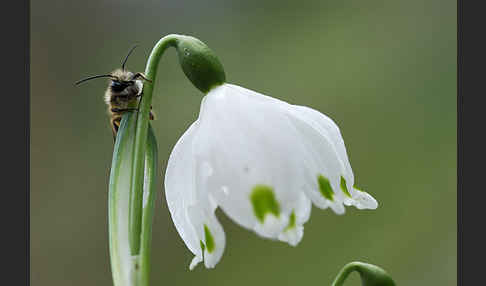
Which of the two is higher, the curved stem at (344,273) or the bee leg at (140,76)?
the bee leg at (140,76)

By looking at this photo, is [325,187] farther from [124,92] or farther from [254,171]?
[124,92]

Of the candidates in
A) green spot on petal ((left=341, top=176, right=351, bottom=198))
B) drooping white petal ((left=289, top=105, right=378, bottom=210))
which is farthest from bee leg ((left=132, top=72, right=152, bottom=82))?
green spot on petal ((left=341, top=176, right=351, bottom=198))

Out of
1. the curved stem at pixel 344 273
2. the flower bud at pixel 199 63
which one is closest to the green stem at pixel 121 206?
the flower bud at pixel 199 63

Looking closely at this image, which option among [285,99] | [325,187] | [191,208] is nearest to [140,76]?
[191,208]

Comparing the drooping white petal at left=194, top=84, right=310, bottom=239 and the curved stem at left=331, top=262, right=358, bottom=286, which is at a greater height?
the drooping white petal at left=194, top=84, right=310, bottom=239

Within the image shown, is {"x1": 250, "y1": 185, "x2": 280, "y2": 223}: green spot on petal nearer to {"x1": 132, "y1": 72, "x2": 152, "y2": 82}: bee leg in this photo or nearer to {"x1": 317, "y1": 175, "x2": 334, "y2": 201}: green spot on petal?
{"x1": 317, "y1": 175, "x2": 334, "y2": 201}: green spot on petal

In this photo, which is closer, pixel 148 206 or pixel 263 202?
pixel 263 202

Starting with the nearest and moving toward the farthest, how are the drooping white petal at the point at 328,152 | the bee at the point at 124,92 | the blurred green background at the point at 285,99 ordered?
the drooping white petal at the point at 328,152 → the bee at the point at 124,92 → the blurred green background at the point at 285,99

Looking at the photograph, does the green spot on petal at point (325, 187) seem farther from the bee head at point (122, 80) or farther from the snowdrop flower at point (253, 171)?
the bee head at point (122, 80)

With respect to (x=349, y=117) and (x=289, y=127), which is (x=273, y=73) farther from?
(x=289, y=127)
